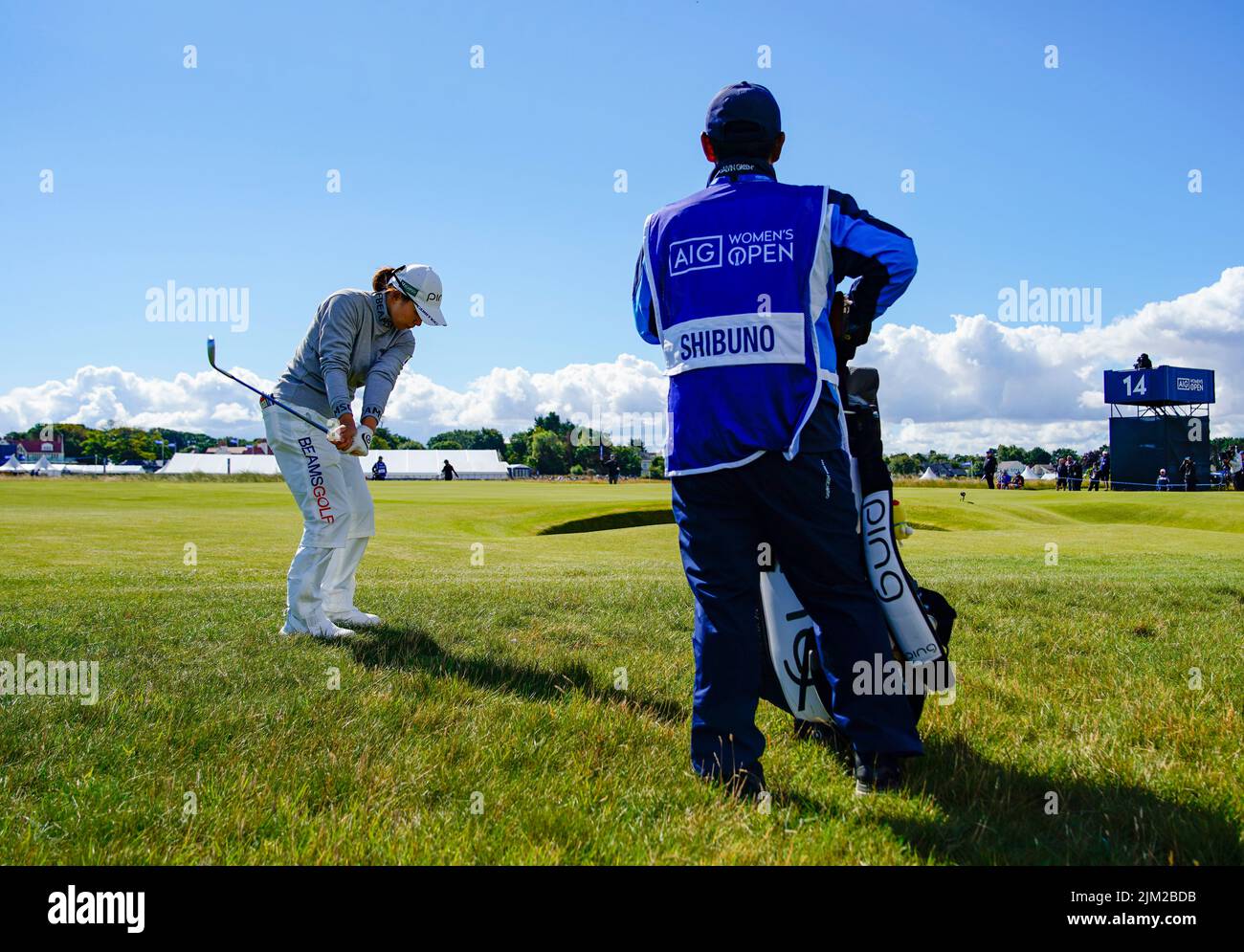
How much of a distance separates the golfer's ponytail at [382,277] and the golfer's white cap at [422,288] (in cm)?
13

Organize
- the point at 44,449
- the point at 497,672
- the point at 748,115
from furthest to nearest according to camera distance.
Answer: the point at 44,449 < the point at 497,672 < the point at 748,115

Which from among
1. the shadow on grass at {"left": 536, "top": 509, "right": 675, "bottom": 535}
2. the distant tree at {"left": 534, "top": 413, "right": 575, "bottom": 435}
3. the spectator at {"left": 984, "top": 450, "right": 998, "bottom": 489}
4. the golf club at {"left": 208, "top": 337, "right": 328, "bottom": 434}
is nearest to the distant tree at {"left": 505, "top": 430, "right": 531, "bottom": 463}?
the distant tree at {"left": 534, "top": 413, "right": 575, "bottom": 435}

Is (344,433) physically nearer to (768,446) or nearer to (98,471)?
(768,446)

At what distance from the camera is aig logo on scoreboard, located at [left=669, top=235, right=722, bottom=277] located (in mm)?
3367

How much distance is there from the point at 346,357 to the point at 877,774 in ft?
15.1

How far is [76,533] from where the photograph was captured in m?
19.2

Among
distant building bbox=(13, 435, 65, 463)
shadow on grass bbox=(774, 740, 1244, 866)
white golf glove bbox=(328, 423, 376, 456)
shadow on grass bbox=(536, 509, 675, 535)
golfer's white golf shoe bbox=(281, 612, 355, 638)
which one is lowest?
shadow on grass bbox=(536, 509, 675, 535)

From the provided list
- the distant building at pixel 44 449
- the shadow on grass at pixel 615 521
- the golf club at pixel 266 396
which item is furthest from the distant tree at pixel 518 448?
the golf club at pixel 266 396

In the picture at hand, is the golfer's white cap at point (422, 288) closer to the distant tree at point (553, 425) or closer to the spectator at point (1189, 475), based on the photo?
the spectator at point (1189, 475)

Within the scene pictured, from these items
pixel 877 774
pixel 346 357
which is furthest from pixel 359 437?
pixel 877 774

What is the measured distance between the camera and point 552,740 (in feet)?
12.0

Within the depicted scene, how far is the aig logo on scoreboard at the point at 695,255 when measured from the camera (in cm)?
337

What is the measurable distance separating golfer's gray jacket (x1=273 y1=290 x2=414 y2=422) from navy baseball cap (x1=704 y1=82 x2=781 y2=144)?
3.50 metres

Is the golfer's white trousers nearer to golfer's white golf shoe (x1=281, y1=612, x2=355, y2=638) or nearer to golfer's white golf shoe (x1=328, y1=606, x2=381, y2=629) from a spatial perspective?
golfer's white golf shoe (x1=281, y1=612, x2=355, y2=638)
